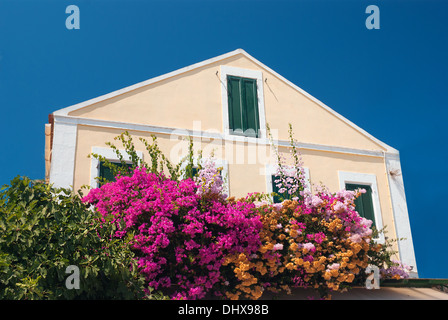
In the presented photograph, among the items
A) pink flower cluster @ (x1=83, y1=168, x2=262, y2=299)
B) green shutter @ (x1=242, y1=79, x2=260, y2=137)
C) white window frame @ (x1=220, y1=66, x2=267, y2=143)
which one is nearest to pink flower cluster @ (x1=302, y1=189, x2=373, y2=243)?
pink flower cluster @ (x1=83, y1=168, x2=262, y2=299)

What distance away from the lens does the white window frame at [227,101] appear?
1297 cm

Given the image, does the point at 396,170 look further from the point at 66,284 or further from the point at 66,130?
the point at 66,284

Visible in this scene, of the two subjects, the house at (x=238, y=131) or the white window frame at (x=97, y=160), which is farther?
the house at (x=238, y=131)

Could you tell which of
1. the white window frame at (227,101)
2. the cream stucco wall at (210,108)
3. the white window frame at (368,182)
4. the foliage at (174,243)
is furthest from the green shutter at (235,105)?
the foliage at (174,243)

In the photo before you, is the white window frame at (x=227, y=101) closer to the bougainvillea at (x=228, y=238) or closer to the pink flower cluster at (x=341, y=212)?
the bougainvillea at (x=228, y=238)

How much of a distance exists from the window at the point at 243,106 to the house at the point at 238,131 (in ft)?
0.09

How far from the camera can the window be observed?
43.3 ft

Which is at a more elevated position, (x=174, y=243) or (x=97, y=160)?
(x=97, y=160)

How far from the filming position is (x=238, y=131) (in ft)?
42.9

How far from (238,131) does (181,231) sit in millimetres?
5210

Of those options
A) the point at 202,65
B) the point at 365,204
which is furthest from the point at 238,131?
the point at 365,204

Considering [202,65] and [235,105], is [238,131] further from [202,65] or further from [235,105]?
[202,65]

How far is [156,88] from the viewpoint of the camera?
12.8m

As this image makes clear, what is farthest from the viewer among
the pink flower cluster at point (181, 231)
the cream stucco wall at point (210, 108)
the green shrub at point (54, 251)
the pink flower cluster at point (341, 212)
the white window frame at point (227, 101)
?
the white window frame at point (227, 101)
